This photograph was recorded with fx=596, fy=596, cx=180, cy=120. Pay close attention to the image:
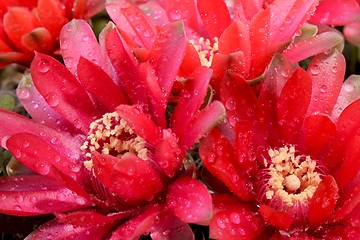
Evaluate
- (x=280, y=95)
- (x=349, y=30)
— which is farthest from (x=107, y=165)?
(x=349, y=30)

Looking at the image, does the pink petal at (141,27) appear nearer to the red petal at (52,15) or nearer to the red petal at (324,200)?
the red petal at (52,15)

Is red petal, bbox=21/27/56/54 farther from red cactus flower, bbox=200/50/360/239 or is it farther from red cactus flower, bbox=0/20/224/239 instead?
red cactus flower, bbox=200/50/360/239

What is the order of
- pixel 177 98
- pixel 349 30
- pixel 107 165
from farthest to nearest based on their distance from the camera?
1. pixel 349 30
2. pixel 177 98
3. pixel 107 165

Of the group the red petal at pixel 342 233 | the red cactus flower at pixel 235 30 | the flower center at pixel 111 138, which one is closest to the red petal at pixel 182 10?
the red cactus flower at pixel 235 30

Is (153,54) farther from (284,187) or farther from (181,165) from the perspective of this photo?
(284,187)

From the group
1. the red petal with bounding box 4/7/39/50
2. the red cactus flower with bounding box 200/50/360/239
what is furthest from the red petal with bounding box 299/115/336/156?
the red petal with bounding box 4/7/39/50

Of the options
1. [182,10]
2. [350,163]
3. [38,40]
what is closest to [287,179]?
[350,163]
